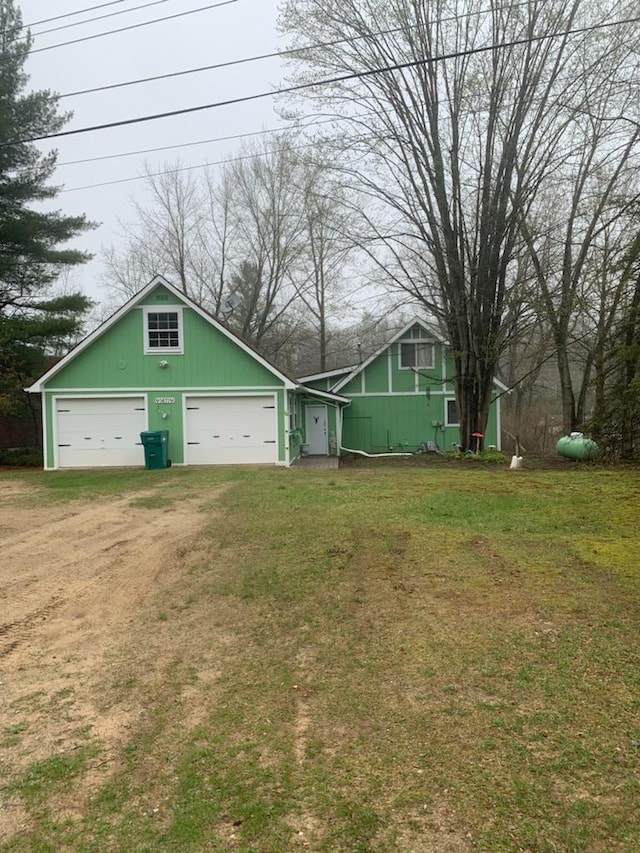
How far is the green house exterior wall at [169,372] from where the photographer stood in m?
17.6

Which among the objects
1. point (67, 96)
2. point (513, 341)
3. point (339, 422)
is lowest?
point (339, 422)

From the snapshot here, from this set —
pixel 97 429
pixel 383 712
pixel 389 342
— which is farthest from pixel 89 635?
pixel 389 342

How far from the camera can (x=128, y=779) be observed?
9.25ft

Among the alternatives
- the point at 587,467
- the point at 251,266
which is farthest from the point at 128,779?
the point at 251,266

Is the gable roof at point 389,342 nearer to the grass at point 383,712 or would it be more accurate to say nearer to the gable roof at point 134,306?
the gable roof at point 134,306

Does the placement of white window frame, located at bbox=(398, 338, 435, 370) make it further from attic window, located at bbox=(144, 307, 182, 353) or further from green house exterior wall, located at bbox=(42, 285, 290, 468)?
attic window, located at bbox=(144, 307, 182, 353)

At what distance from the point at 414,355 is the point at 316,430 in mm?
4955

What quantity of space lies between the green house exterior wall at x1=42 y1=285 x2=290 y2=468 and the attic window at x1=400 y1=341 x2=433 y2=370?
789cm

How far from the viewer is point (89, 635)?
4.66 m

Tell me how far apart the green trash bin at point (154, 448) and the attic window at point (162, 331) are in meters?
2.59

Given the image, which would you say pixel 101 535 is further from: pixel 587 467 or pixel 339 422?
pixel 339 422

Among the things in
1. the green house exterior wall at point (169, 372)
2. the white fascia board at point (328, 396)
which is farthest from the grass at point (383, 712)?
the white fascia board at point (328, 396)

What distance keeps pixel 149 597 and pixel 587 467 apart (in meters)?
13.5

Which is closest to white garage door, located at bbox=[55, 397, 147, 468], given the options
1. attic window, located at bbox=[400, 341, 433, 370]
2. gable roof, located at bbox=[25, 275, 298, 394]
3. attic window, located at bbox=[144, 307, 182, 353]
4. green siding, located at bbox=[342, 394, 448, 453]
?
gable roof, located at bbox=[25, 275, 298, 394]
